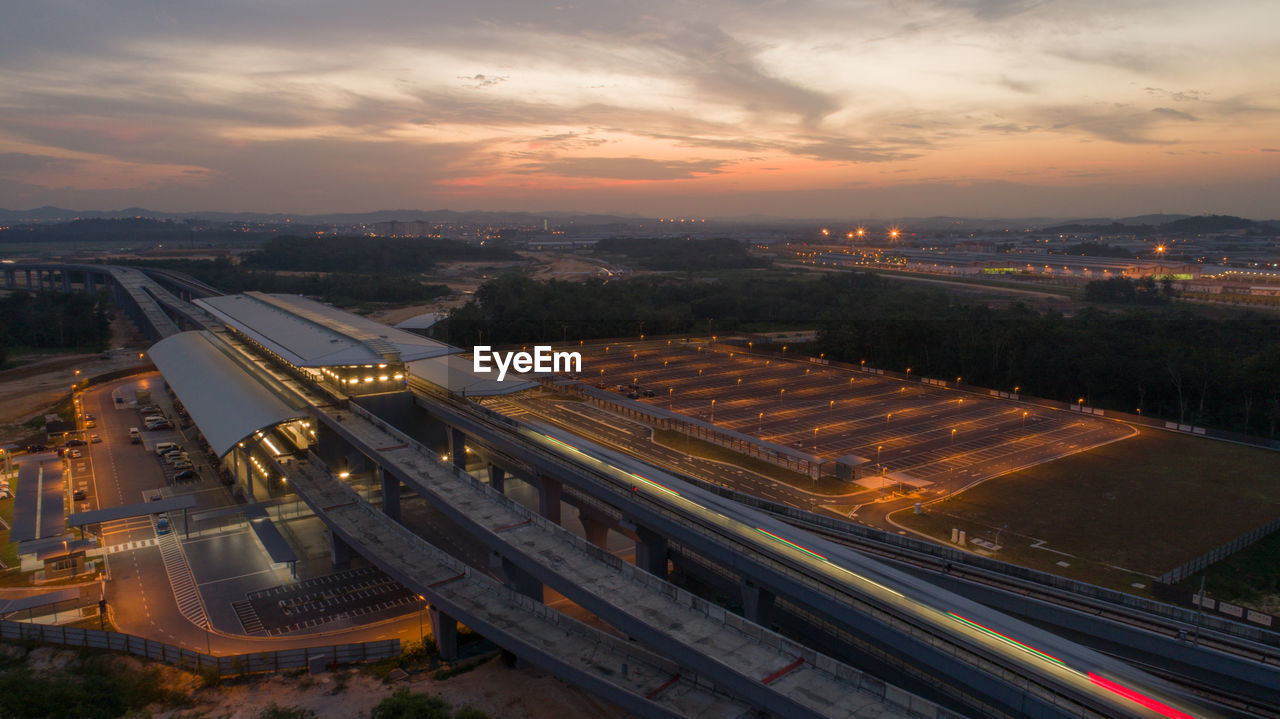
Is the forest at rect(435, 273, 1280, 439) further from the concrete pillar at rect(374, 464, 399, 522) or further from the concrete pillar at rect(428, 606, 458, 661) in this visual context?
the concrete pillar at rect(428, 606, 458, 661)

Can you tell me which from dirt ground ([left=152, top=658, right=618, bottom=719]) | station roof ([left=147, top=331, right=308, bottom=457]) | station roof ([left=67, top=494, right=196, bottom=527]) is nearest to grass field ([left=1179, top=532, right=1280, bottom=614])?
dirt ground ([left=152, top=658, right=618, bottom=719])

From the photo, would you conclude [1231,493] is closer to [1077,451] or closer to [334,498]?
[1077,451]

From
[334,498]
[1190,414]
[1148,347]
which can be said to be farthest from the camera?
[1148,347]

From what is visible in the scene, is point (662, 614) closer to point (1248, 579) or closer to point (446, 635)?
point (446, 635)

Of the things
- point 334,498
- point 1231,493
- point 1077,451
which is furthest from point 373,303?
point 1231,493

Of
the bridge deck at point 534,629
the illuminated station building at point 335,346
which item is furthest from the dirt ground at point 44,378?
the bridge deck at point 534,629
